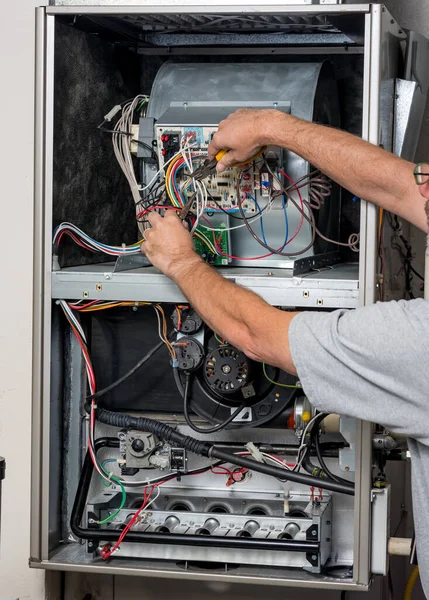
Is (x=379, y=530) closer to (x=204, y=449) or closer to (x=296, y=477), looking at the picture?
(x=296, y=477)

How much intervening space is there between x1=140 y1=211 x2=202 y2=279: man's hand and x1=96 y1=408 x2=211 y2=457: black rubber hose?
39 cm

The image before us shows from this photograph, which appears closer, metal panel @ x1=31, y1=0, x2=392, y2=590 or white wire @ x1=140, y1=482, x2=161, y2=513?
metal panel @ x1=31, y1=0, x2=392, y2=590

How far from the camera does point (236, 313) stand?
1663mm

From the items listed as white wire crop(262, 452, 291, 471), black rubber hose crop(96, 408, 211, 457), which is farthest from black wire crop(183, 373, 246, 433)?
white wire crop(262, 452, 291, 471)

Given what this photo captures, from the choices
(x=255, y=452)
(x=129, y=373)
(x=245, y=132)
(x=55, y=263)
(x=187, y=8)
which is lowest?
(x=255, y=452)

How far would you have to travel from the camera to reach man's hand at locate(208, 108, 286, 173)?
Answer: 177cm

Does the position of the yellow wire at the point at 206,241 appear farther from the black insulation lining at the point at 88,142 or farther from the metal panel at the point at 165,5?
the metal panel at the point at 165,5

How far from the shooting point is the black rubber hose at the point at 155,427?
1.95 m

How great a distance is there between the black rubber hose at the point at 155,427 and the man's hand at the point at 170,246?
385mm

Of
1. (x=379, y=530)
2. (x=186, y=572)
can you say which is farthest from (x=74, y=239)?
(x=379, y=530)

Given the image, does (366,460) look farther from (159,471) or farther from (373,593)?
(373,593)

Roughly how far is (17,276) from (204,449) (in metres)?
0.82

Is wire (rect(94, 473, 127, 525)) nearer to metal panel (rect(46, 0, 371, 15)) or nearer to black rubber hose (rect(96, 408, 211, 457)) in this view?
black rubber hose (rect(96, 408, 211, 457))

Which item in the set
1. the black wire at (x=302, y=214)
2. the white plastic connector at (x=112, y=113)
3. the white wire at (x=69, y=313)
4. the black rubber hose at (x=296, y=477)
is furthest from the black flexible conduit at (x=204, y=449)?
the white plastic connector at (x=112, y=113)
